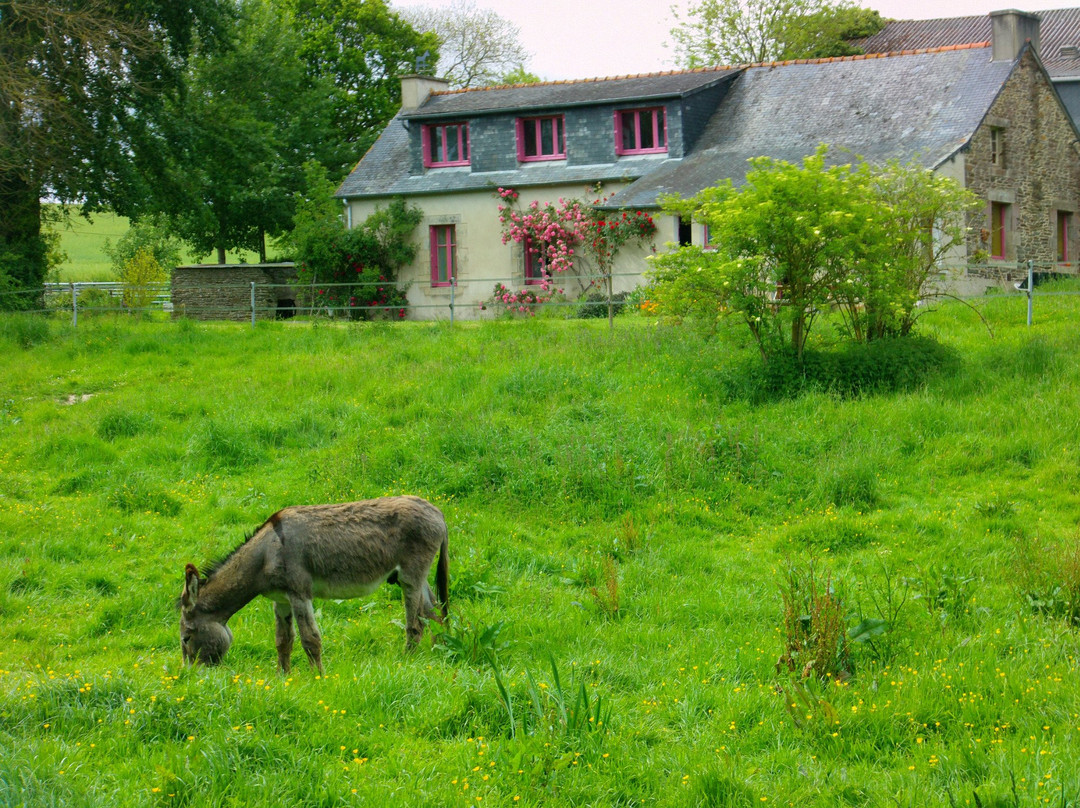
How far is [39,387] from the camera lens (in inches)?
689

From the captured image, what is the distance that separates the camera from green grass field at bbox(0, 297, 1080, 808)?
5387 millimetres

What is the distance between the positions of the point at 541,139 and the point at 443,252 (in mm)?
4549

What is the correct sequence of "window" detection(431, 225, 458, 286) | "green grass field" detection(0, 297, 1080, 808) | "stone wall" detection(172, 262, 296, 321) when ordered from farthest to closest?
1. "stone wall" detection(172, 262, 296, 321)
2. "window" detection(431, 225, 458, 286)
3. "green grass field" detection(0, 297, 1080, 808)

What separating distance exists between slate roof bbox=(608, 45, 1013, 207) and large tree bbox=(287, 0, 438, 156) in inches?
829

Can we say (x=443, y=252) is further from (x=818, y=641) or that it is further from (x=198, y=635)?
A: (x=818, y=641)

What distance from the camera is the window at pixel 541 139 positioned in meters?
30.3

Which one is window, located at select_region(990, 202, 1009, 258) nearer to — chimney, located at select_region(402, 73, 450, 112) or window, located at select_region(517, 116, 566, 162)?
window, located at select_region(517, 116, 566, 162)

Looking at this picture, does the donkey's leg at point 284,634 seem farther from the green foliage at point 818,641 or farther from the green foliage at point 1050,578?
the green foliage at point 1050,578

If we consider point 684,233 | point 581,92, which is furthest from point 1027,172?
point 581,92

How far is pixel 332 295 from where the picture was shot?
30.6 metres

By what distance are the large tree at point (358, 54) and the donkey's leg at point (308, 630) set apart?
1570 inches

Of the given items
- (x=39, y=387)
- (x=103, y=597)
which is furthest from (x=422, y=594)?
(x=39, y=387)

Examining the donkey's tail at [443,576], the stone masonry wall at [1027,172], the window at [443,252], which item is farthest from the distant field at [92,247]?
the donkey's tail at [443,576]

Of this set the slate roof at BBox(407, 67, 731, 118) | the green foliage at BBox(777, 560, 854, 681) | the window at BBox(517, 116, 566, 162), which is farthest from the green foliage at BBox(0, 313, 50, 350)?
the green foliage at BBox(777, 560, 854, 681)
